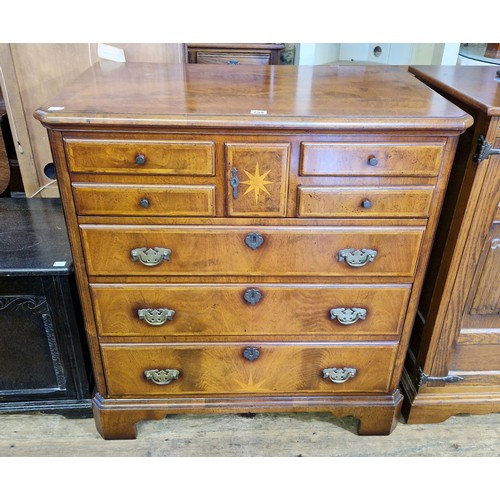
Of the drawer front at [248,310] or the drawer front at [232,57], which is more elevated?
the drawer front at [232,57]

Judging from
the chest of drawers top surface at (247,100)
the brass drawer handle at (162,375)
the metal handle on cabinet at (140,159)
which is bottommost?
the brass drawer handle at (162,375)

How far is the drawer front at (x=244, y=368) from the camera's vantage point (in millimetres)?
1448

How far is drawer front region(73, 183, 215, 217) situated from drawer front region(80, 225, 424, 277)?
5cm

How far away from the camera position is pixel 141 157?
1129 mm

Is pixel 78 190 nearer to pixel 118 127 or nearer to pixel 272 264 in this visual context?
pixel 118 127

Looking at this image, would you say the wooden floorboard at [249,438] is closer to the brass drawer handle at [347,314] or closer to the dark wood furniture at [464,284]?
the dark wood furniture at [464,284]

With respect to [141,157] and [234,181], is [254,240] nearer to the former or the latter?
[234,181]

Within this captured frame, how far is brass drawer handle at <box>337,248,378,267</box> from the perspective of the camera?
50.4 inches

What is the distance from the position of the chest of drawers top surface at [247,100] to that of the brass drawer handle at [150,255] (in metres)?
0.34

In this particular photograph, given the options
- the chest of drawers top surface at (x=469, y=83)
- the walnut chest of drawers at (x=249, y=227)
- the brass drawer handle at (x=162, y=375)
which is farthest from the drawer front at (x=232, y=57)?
the brass drawer handle at (x=162, y=375)

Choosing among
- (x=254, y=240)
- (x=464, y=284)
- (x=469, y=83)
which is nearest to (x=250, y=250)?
(x=254, y=240)

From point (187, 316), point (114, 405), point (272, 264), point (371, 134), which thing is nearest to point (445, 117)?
point (371, 134)

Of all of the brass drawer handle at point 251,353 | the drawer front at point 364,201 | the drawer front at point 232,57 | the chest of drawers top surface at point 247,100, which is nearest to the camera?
the chest of drawers top surface at point 247,100

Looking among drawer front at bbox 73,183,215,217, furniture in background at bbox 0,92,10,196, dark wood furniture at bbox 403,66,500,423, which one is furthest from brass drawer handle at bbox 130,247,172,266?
furniture in background at bbox 0,92,10,196
